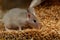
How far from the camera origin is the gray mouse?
2.21 m

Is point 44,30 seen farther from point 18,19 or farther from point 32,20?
point 18,19

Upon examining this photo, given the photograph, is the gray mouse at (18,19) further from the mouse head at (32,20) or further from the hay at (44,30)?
the hay at (44,30)

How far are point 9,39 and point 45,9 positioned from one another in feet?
3.03

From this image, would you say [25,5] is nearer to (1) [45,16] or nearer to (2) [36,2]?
(2) [36,2]

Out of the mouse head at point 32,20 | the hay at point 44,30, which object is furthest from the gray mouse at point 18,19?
the hay at point 44,30

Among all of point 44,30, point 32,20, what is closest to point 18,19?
point 32,20

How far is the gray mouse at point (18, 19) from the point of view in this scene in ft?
7.25

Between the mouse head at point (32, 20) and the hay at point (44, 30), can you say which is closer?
the hay at point (44, 30)

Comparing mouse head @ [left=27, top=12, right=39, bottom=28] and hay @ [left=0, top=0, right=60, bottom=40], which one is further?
mouse head @ [left=27, top=12, right=39, bottom=28]

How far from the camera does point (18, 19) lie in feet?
7.41

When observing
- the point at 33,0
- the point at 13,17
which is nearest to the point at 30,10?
the point at 13,17

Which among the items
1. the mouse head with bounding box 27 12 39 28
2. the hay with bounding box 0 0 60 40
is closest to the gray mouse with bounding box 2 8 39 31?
the mouse head with bounding box 27 12 39 28

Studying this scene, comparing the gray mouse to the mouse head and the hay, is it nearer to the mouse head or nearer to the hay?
the mouse head

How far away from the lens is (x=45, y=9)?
272cm
